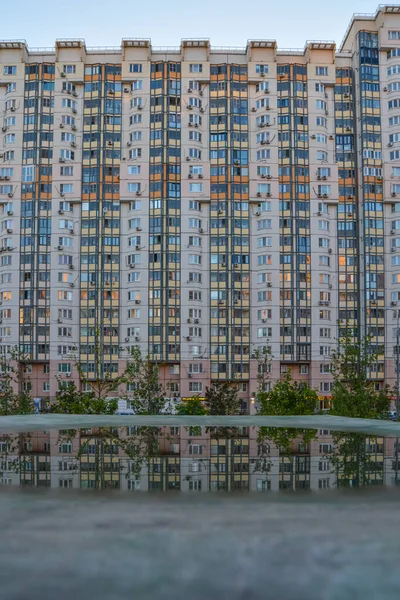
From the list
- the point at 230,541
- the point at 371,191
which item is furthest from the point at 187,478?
the point at 371,191

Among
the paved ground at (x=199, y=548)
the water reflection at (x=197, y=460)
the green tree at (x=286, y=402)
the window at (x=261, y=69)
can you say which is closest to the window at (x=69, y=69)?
the window at (x=261, y=69)

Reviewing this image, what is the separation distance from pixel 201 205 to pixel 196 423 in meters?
62.8

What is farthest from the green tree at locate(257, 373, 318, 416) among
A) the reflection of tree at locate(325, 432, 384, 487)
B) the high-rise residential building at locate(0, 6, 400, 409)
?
the reflection of tree at locate(325, 432, 384, 487)

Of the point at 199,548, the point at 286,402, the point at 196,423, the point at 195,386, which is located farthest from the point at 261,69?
the point at 199,548

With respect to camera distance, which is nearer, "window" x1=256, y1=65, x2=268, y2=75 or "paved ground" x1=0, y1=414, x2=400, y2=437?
"paved ground" x1=0, y1=414, x2=400, y2=437

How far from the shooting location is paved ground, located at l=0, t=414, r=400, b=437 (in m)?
9.99

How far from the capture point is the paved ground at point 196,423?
32.8 feet

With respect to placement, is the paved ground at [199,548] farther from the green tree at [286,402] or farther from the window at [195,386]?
the window at [195,386]

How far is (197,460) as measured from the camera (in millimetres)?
6734

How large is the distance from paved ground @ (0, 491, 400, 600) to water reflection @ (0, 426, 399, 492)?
69cm

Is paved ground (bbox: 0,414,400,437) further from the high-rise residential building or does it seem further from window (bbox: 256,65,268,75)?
window (bbox: 256,65,268,75)

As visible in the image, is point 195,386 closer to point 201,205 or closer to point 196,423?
point 201,205

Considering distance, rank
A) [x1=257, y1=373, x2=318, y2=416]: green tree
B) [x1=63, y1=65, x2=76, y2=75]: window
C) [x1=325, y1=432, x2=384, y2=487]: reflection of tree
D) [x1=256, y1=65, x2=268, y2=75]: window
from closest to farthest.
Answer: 1. [x1=325, y1=432, x2=384, y2=487]: reflection of tree
2. [x1=257, y1=373, x2=318, y2=416]: green tree
3. [x1=63, y1=65, x2=76, y2=75]: window
4. [x1=256, y1=65, x2=268, y2=75]: window

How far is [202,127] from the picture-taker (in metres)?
73.8
